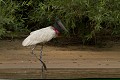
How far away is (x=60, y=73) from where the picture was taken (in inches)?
128

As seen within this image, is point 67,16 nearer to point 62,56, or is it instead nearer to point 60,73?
point 62,56

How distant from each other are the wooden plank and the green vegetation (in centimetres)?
84

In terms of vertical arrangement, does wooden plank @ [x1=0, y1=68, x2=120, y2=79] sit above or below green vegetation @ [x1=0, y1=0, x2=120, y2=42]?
below

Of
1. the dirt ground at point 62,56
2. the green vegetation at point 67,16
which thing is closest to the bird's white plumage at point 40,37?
the dirt ground at point 62,56

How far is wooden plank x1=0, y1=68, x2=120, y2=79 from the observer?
3211mm

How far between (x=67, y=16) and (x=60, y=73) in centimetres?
116

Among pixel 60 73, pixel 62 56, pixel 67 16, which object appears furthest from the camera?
pixel 67 16

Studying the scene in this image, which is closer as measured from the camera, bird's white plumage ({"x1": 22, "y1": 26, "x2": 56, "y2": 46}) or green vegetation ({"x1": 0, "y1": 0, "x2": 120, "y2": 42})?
bird's white plumage ({"x1": 22, "y1": 26, "x2": 56, "y2": 46})

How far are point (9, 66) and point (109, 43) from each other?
1.55m

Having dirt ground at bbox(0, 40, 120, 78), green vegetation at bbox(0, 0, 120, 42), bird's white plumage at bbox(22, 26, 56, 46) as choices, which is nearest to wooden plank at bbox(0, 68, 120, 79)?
dirt ground at bbox(0, 40, 120, 78)

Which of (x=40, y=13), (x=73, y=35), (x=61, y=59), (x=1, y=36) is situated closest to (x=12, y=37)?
(x=1, y=36)

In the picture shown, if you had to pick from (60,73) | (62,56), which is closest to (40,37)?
(60,73)

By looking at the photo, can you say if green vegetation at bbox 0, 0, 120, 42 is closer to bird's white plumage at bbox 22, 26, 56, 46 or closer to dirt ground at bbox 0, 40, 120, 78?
dirt ground at bbox 0, 40, 120, 78

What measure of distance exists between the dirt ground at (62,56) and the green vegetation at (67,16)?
0.21 meters
